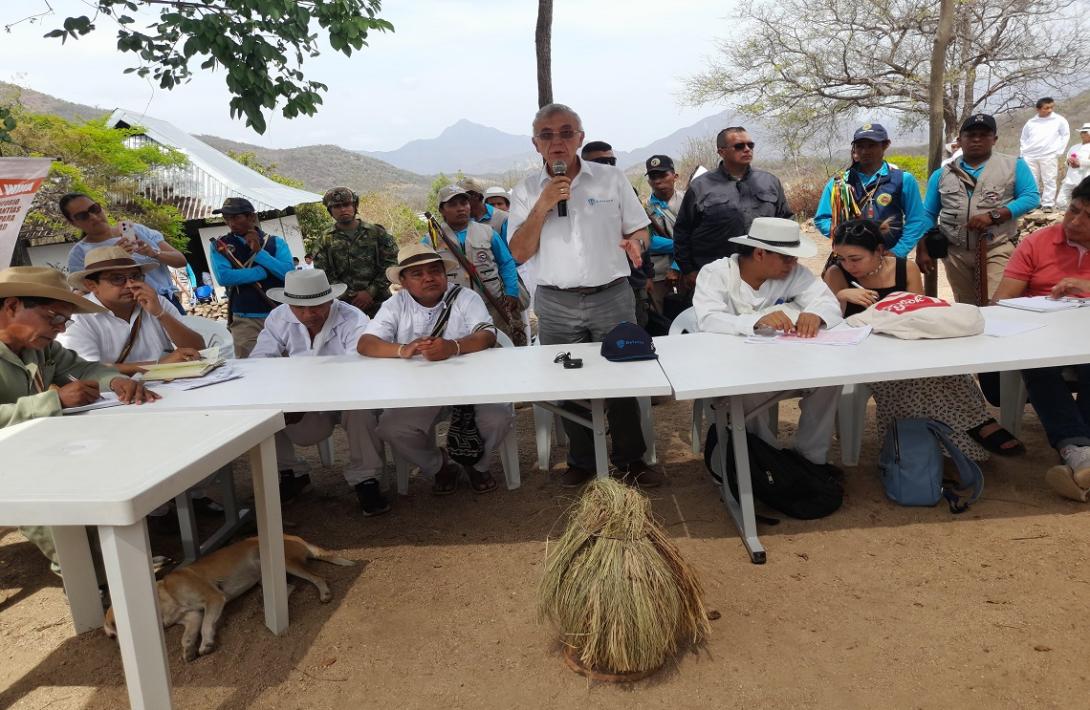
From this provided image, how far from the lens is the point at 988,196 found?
4.86 meters

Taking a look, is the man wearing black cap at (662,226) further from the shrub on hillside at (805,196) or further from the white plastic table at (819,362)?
the shrub on hillside at (805,196)

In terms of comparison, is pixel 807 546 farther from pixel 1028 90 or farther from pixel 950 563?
pixel 1028 90

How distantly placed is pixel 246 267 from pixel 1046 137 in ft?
38.7

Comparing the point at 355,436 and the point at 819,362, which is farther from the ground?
the point at 819,362

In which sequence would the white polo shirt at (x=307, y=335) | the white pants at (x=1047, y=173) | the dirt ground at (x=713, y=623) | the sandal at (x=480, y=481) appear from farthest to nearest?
the white pants at (x=1047, y=173)
the white polo shirt at (x=307, y=335)
the sandal at (x=480, y=481)
the dirt ground at (x=713, y=623)

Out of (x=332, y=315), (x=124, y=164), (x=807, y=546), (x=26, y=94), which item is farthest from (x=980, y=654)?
(x=26, y=94)

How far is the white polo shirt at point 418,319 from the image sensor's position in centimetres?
393

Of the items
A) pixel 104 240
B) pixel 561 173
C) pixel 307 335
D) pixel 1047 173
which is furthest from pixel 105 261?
pixel 1047 173

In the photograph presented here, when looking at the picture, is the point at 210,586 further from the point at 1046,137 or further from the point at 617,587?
the point at 1046,137

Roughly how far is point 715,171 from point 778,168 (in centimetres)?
2000

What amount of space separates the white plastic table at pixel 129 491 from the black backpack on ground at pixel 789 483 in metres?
2.07

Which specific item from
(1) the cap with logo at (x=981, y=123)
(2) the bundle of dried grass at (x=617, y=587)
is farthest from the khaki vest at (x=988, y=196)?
(2) the bundle of dried grass at (x=617, y=587)

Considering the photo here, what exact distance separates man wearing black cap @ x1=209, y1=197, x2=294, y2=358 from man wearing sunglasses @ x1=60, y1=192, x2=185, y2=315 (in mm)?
283

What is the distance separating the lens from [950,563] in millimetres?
2879
